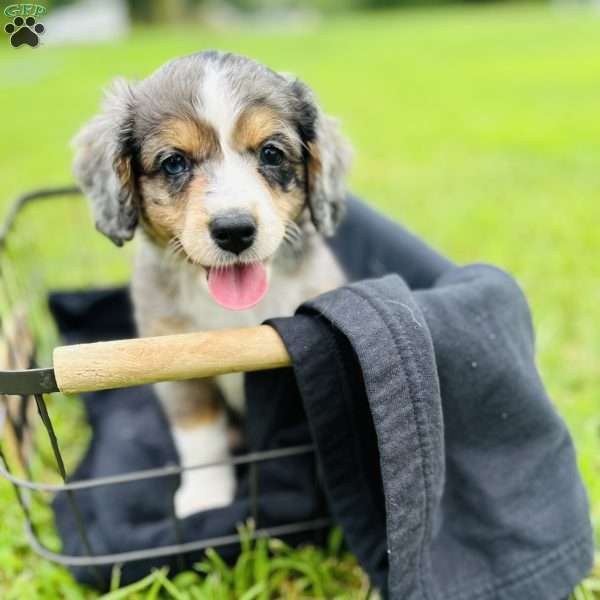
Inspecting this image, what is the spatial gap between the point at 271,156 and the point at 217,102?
0.26 metres

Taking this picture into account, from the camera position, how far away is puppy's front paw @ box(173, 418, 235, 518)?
105 inches

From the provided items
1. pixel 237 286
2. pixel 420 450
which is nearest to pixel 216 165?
pixel 237 286

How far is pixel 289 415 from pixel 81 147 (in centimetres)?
123

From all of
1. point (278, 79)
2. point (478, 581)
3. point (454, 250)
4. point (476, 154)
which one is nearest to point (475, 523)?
point (478, 581)

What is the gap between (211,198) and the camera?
209cm

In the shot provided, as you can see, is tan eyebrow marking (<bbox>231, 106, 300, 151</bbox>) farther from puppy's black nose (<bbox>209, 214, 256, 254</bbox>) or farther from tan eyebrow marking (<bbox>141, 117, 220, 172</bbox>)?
puppy's black nose (<bbox>209, 214, 256, 254</bbox>)

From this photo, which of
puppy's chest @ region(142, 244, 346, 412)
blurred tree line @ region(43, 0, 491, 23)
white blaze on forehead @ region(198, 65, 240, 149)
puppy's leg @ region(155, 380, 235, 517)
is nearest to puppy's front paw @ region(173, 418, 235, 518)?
puppy's leg @ region(155, 380, 235, 517)

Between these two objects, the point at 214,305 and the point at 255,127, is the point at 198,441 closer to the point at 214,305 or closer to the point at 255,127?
the point at 214,305

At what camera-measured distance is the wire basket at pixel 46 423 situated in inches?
87.0

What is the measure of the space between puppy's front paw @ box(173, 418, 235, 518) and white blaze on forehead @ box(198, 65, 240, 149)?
1170 mm

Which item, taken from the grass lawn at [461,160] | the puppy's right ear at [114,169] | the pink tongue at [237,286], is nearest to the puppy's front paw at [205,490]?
the grass lawn at [461,160]

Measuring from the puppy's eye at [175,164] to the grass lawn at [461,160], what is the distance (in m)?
1.27

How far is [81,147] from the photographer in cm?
259

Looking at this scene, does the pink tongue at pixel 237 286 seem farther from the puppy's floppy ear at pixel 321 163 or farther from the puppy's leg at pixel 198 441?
the puppy's leg at pixel 198 441
